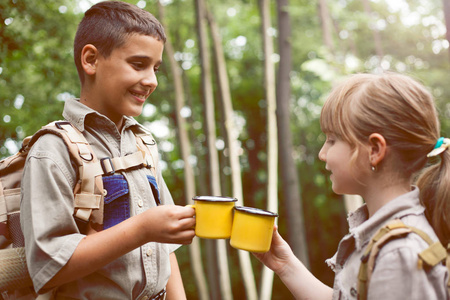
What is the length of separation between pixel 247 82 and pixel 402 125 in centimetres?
1789

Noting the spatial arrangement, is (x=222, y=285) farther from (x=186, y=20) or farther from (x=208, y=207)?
(x=208, y=207)

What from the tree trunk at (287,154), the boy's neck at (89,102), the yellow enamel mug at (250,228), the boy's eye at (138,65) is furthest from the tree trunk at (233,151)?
the yellow enamel mug at (250,228)

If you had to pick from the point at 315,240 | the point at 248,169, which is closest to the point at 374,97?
the point at 248,169

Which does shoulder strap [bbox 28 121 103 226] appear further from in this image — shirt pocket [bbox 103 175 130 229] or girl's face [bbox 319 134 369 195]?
girl's face [bbox 319 134 369 195]

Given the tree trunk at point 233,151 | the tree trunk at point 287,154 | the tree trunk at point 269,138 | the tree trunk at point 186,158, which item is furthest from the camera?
the tree trunk at point 186,158

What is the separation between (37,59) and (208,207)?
23.4 ft

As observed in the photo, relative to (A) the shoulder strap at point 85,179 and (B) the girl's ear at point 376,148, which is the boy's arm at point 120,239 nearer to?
(A) the shoulder strap at point 85,179

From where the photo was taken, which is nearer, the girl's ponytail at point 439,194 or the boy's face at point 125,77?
the girl's ponytail at point 439,194

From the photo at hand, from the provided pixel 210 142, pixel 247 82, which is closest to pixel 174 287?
pixel 210 142

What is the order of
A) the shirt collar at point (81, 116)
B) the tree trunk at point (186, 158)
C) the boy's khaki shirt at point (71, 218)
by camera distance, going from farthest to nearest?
1. the tree trunk at point (186, 158)
2. the shirt collar at point (81, 116)
3. the boy's khaki shirt at point (71, 218)

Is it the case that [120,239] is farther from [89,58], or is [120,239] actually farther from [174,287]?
[89,58]

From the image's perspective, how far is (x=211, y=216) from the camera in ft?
5.62

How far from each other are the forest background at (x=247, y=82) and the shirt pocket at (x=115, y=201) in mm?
1462

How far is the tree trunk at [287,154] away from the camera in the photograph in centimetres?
847
